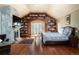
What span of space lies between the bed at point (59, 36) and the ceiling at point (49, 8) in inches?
15.0

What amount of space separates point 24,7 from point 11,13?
0.33 meters

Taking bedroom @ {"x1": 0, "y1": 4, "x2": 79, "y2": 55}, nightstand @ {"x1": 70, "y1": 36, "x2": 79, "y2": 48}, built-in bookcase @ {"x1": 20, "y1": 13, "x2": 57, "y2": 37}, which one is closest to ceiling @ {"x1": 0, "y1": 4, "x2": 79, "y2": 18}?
bedroom @ {"x1": 0, "y1": 4, "x2": 79, "y2": 55}

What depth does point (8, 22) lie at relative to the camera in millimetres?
2854

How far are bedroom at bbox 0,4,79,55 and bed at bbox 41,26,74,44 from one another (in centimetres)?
8

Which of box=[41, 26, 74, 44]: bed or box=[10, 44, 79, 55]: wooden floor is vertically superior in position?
box=[41, 26, 74, 44]: bed

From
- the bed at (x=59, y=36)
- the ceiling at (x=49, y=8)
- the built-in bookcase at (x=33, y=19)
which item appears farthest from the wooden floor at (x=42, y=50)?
the ceiling at (x=49, y=8)

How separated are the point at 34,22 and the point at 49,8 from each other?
19.2 inches

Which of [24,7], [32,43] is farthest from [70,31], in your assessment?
[24,7]

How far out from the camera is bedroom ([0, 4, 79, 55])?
2.86 meters

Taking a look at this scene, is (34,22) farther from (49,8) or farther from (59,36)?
(59,36)

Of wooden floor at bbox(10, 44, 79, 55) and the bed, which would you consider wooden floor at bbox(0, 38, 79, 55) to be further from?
the bed

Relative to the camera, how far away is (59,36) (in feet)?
9.70

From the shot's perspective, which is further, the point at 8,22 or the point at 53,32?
the point at 53,32
